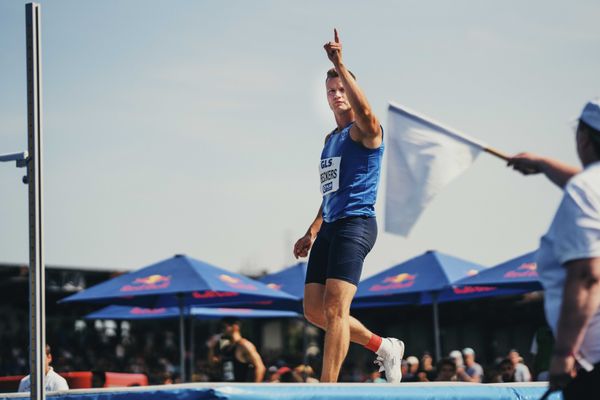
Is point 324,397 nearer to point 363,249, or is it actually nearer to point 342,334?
point 342,334

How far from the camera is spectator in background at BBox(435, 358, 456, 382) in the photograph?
10.6 meters

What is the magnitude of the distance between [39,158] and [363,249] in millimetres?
2012

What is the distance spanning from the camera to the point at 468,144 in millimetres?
3613

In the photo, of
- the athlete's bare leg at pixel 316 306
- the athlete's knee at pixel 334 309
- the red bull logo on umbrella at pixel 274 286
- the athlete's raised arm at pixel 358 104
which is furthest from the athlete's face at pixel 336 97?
the red bull logo on umbrella at pixel 274 286

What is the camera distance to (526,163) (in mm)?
3410

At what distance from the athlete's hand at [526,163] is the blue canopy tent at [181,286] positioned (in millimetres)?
10487

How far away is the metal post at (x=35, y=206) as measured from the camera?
181 inches

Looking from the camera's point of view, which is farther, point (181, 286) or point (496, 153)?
point (181, 286)

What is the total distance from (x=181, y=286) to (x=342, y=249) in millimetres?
8581

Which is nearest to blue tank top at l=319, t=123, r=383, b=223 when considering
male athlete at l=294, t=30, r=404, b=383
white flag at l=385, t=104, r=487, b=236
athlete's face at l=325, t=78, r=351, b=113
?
male athlete at l=294, t=30, r=404, b=383

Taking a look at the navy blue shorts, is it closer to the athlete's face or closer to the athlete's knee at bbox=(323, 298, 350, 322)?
the athlete's knee at bbox=(323, 298, 350, 322)

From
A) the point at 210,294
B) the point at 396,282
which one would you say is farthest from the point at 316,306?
the point at 396,282

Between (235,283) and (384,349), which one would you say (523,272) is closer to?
(235,283)

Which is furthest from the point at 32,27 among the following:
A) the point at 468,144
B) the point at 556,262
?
the point at 556,262
